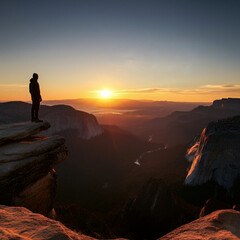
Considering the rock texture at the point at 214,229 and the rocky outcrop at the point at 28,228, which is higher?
the rocky outcrop at the point at 28,228

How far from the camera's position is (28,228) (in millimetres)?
7637

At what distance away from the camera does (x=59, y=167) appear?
101 meters

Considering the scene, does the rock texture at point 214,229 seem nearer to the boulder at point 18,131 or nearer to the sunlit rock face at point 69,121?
the boulder at point 18,131

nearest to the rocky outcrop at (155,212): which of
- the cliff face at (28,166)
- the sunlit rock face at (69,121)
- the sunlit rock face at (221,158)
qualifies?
the sunlit rock face at (221,158)

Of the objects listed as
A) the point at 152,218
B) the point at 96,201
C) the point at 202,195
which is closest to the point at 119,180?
the point at 96,201

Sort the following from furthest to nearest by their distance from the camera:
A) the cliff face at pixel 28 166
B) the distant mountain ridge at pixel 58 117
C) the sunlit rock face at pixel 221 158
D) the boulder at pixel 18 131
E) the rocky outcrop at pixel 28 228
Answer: the distant mountain ridge at pixel 58 117 → the sunlit rock face at pixel 221 158 → the boulder at pixel 18 131 → the cliff face at pixel 28 166 → the rocky outcrop at pixel 28 228

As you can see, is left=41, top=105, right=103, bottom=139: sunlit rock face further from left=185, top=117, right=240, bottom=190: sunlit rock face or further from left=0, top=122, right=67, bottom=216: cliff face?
left=0, top=122, right=67, bottom=216: cliff face

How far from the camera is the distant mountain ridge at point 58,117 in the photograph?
123 metres

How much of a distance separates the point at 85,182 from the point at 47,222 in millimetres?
89151

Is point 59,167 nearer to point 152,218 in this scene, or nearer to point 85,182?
point 85,182

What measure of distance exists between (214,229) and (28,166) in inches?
551

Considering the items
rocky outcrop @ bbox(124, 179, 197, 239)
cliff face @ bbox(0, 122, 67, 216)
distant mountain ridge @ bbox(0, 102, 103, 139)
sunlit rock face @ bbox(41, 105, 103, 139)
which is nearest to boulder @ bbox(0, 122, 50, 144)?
cliff face @ bbox(0, 122, 67, 216)

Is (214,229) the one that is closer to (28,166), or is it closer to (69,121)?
(28,166)

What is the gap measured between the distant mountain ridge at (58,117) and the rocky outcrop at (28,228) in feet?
391
